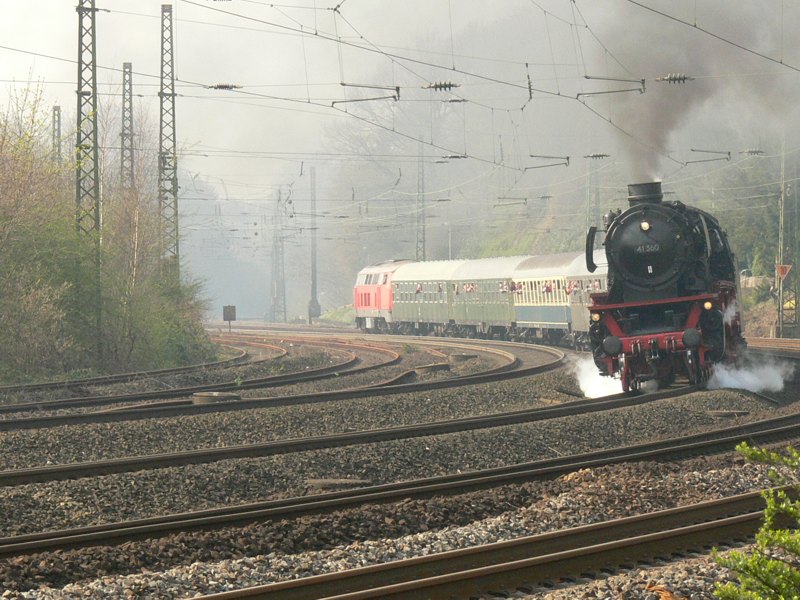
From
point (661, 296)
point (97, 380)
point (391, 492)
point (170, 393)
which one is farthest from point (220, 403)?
point (661, 296)

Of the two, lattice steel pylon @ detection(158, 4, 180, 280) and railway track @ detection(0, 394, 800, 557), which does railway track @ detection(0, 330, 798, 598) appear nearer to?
railway track @ detection(0, 394, 800, 557)

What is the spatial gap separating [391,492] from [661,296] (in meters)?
9.95

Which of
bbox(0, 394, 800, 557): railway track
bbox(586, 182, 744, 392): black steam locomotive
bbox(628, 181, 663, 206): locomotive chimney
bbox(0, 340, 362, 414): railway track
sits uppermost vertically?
bbox(628, 181, 663, 206): locomotive chimney

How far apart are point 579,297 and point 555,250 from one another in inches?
1552

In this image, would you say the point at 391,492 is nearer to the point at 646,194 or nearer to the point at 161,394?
the point at 161,394

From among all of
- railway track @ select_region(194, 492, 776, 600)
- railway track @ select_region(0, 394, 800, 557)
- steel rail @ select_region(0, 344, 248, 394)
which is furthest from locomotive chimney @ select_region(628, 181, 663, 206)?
steel rail @ select_region(0, 344, 248, 394)

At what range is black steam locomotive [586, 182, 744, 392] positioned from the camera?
57.7ft

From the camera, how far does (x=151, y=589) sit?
670 cm

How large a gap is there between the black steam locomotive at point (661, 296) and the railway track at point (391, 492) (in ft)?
11.8

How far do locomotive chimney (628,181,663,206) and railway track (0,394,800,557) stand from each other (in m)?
5.37

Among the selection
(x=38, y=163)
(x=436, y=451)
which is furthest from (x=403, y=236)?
(x=436, y=451)

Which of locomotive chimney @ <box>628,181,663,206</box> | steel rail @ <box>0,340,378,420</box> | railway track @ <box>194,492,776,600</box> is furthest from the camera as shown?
locomotive chimney @ <box>628,181,663,206</box>

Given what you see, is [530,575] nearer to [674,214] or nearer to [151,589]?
[151,589]

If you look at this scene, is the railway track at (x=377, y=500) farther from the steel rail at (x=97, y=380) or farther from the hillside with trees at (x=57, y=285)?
the hillside with trees at (x=57, y=285)
